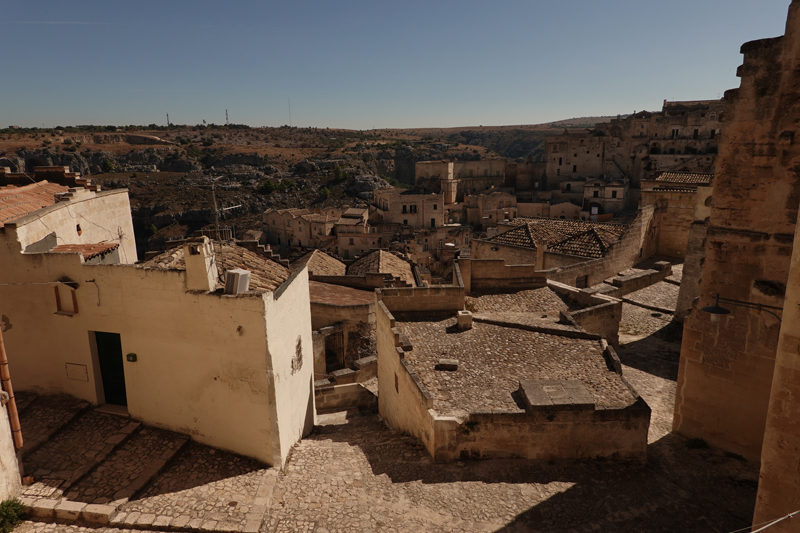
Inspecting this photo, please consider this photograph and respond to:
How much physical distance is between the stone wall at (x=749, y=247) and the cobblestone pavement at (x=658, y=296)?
812 cm

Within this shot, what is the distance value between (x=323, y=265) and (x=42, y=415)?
20.6 meters

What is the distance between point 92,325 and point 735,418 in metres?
11.5

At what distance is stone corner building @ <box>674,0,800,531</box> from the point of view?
25.6 feet

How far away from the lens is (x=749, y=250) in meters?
8.29

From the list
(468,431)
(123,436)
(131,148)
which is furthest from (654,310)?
(131,148)

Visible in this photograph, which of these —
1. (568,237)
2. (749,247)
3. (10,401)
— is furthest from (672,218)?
(10,401)

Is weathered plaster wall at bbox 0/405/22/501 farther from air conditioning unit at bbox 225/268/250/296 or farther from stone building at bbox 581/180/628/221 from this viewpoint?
stone building at bbox 581/180/628/221

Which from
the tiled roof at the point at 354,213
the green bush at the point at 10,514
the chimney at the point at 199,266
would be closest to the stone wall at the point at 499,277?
the chimney at the point at 199,266

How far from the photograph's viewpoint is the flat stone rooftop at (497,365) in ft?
28.0

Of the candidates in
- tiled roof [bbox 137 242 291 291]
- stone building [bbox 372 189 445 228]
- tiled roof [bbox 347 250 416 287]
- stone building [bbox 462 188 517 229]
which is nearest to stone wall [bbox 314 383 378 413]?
tiled roof [bbox 137 242 291 291]

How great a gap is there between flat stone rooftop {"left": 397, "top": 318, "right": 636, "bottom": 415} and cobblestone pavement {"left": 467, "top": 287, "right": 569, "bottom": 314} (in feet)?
7.23

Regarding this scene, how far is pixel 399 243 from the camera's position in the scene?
46.8 m

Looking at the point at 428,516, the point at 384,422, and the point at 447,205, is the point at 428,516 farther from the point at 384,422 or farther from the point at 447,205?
the point at 447,205

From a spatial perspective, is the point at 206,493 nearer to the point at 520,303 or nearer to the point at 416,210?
the point at 520,303
